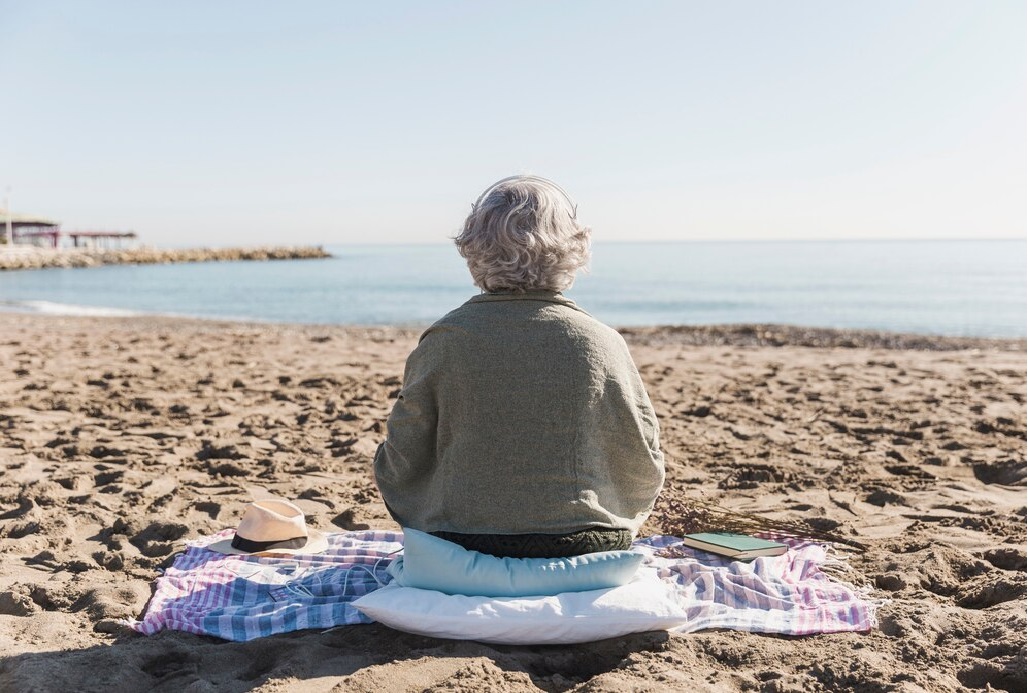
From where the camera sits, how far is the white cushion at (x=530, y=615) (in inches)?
99.6

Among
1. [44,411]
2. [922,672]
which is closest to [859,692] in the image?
[922,672]

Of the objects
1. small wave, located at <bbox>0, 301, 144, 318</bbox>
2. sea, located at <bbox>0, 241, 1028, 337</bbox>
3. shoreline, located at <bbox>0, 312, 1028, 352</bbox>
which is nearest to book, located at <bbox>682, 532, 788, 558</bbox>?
shoreline, located at <bbox>0, 312, 1028, 352</bbox>

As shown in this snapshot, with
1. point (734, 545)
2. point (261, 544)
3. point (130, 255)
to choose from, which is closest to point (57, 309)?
point (261, 544)

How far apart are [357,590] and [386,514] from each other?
3.50 feet

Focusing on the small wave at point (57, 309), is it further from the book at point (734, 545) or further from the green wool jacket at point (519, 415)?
the green wool jacket at point (519, 415)

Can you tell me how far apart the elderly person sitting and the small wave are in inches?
725

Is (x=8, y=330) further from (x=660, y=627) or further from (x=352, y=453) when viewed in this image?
(x=660, y=627)

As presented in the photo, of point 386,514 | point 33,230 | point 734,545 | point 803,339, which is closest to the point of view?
point 734,545

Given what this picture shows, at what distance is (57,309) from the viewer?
20922 mm

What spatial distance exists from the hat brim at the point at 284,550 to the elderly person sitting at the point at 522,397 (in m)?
0.94

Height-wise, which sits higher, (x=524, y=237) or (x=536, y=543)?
(x=524, y=237)

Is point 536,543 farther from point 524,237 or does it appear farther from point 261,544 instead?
point 261,544

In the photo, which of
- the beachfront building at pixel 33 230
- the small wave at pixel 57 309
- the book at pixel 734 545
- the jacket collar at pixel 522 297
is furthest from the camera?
the beachfront building at pixel 33 230

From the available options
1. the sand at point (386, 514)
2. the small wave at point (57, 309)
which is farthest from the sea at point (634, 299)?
the sand at point (386, 514)
